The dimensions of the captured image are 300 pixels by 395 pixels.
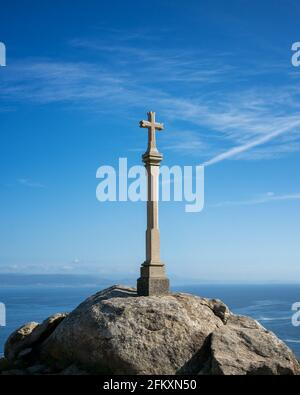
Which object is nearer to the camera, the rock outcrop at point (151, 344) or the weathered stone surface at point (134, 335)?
the rock outcrop at point (151, 344)

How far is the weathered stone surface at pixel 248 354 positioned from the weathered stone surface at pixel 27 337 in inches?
228

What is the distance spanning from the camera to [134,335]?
13.7m

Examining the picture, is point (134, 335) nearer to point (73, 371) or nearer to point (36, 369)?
point (73, 371)

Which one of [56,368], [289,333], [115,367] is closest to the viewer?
[115,367]

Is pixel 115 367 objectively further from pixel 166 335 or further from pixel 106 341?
pixel 166 335

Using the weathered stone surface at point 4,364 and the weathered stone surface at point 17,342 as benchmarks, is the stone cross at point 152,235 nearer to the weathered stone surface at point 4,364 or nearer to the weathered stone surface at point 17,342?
the weathered stone surface at point 17,342

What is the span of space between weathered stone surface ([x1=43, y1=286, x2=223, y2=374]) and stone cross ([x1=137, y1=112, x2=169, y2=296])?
106 centimetres

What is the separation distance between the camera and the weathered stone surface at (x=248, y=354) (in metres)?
12.7

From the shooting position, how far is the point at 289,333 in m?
118

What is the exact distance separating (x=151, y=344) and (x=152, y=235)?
4.74 metres

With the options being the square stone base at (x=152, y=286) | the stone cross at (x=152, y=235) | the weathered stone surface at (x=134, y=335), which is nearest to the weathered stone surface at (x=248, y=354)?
the weathered stone surface at (x=134, y=335)

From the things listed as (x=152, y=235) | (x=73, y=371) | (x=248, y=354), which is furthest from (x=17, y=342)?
(x=248, y=354)
